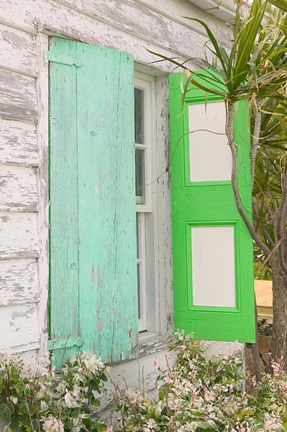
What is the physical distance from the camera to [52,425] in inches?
119

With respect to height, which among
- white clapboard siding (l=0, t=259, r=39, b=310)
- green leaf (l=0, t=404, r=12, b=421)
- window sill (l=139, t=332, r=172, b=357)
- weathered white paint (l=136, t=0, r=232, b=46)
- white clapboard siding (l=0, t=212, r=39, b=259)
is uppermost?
weathered white paint (l=136, t=0, r=232, b=46)

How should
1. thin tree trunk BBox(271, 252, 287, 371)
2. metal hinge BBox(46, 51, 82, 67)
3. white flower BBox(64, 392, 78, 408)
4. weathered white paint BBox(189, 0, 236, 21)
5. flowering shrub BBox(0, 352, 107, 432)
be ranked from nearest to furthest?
flowering shrub BBox(0, 352, 107, 432) → white flower BBox(64, 392, 78, 408) → metal hinge BBox(46, 51, 82, 67) → weathered white paint BBox(189, 0, 236, 21) → thin tree trunk BBox(271, 252, 287, 371)

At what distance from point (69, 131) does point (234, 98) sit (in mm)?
1059

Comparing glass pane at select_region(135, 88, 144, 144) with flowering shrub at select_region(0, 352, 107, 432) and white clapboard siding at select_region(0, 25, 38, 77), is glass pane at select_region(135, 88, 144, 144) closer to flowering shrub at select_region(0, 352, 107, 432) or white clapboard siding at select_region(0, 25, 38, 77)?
white clapboard siding at select_region(0, 25, 38, 77)

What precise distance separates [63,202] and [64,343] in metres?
0.76

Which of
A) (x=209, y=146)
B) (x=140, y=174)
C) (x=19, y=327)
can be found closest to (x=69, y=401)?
(x=19, y=327)

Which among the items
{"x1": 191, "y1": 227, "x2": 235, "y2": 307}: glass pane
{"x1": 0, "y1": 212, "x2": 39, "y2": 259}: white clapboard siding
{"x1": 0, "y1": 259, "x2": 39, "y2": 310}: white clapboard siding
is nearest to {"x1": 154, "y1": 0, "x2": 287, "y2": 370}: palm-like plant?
{"x1": 191, "y1": 227, "x2": 235, "y2": 307}: glass pane

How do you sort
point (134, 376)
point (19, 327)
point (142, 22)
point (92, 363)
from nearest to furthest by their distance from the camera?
1. point (92, 363)
2. point (19, 327)
3. point (134, 376)
4. point (142, 22)

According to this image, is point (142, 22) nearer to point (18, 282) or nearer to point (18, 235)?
point (18, 235)

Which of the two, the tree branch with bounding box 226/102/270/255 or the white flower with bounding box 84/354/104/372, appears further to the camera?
the tree branch with bounding box 226/102/270/255

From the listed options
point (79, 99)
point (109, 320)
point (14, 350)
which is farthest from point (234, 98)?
point (14, 350)

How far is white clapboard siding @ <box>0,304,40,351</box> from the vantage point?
3.38 metres

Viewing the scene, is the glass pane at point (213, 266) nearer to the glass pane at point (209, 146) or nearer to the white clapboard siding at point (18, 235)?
the glass pane at point (209, 146)

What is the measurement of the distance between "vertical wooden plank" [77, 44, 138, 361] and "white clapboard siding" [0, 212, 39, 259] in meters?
0.31
